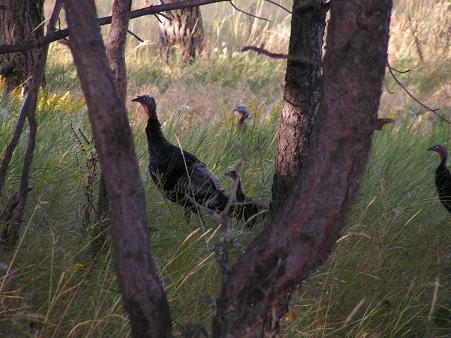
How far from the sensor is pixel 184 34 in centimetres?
1230

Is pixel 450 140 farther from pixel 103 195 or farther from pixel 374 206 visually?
pixel 103 195

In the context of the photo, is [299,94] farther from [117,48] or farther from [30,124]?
[30,124]

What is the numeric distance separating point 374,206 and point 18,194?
6.74 ft

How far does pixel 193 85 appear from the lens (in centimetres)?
1057

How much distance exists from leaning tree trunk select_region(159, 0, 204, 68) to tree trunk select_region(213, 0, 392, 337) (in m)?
9.88

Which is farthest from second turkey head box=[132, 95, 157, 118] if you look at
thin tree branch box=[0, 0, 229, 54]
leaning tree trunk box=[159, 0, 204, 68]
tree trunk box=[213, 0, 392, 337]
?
leaning tree trunk box=[159, 0, 204, 68]

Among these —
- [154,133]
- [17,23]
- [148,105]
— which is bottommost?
[154,133]

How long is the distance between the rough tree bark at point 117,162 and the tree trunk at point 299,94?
6.03ft

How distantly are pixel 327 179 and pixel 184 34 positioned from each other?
33.7 feet

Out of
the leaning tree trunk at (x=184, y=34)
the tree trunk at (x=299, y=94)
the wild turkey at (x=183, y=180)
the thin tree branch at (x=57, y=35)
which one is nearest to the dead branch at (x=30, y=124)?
the thin tree branch at (x=57, y=35)

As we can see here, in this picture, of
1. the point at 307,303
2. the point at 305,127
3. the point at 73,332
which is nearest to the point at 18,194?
the point at 73,332

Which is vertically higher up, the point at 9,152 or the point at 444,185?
the point at 9,152

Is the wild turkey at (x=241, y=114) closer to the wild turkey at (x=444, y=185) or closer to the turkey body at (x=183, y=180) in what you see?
the turkey body at (x=183, y=180)

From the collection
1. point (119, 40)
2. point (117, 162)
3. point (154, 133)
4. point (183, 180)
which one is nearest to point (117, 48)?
point (119, 40)
